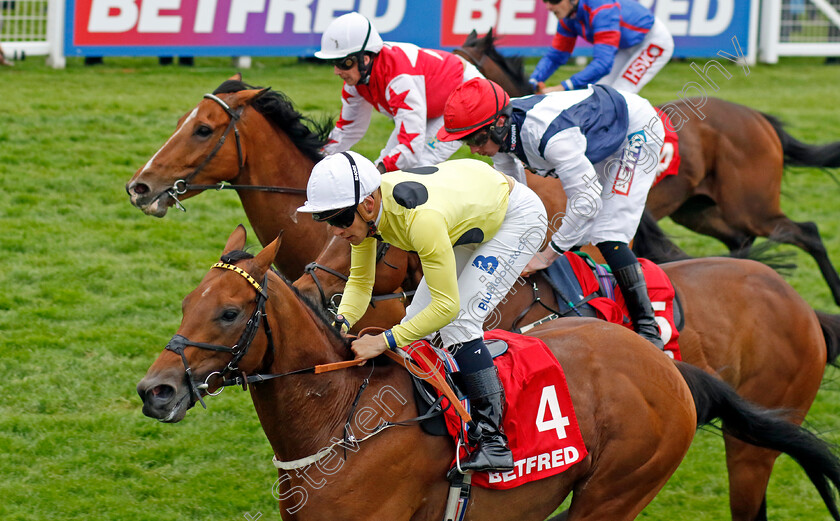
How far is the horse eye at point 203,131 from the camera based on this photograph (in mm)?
4809

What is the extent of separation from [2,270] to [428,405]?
17.2ft

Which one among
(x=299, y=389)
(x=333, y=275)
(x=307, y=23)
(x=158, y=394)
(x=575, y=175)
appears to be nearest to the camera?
(x=158, y=394)

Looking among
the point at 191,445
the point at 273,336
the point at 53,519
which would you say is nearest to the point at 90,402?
the point at 191,445

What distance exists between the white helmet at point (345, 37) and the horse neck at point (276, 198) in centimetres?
49

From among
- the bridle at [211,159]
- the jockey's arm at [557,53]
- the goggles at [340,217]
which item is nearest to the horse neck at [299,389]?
the goggles at [340,217]

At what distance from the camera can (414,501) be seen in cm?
337

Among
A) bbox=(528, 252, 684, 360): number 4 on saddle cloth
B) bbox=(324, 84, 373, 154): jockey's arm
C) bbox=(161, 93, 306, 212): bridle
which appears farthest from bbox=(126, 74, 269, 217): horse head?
bbox=(528, 252, 684, 360): number 4 on saddle cloth

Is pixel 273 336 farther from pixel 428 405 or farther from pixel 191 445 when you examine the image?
pixel 191 445

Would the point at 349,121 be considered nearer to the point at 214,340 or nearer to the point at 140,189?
the point at 140,189

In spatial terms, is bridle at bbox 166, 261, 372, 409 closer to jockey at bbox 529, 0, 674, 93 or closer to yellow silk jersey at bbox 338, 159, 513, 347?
yellow silk jersey at bbox 338, 159, 513, 347

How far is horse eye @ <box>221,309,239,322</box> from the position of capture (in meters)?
3.04

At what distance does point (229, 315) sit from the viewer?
9.97 ft

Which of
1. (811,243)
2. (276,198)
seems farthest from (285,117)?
(811,243)

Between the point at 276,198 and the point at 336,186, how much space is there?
1.89 m
